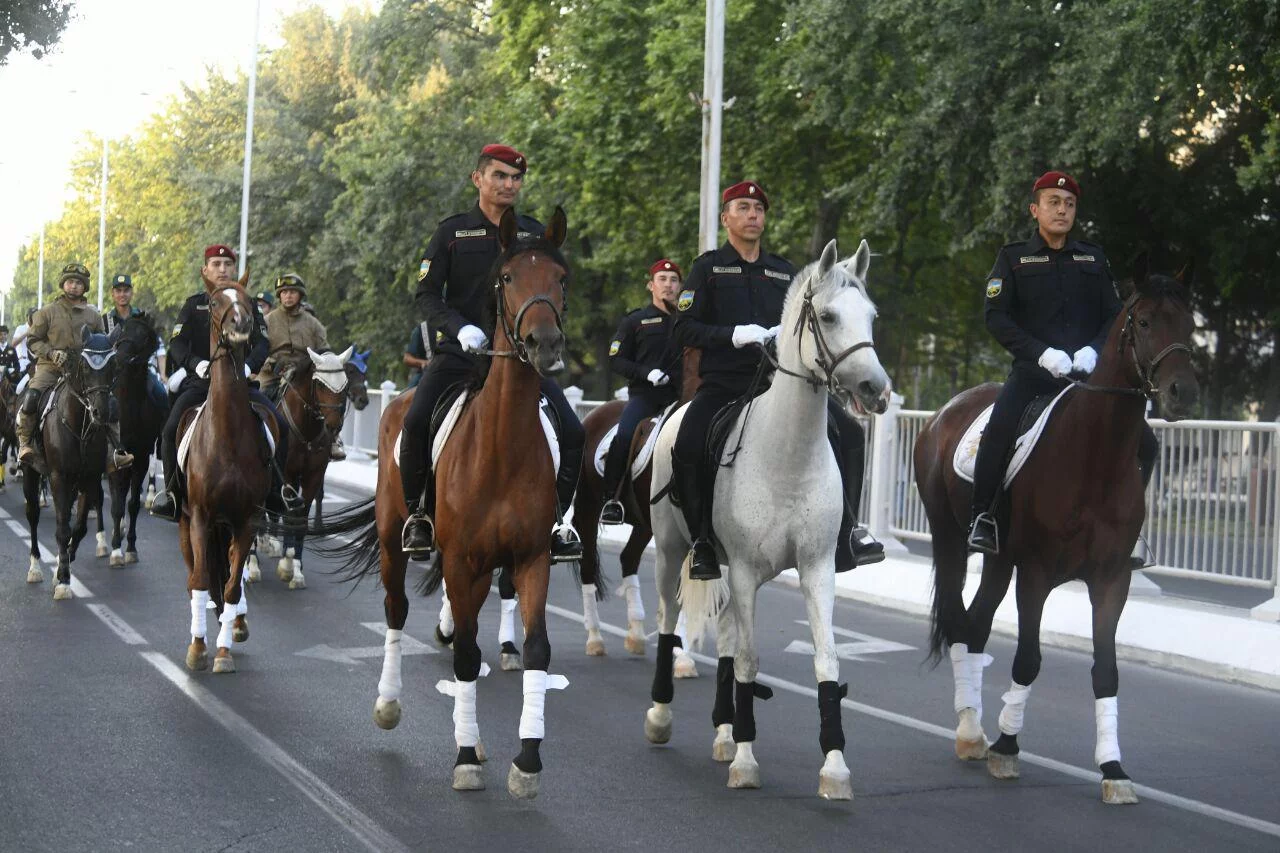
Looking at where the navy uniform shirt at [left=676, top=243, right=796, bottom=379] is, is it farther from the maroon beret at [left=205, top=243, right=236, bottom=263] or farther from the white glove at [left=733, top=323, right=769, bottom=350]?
the maroon beret at [left=205, top=243, right=236, bottom=263]

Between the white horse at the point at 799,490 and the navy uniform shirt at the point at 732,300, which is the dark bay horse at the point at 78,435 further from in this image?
the white horse at the point at 799,490

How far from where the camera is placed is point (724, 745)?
798cm

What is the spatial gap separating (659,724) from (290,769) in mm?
1877

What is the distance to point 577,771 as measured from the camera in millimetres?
7699

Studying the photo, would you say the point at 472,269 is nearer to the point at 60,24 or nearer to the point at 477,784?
the point at 477,784

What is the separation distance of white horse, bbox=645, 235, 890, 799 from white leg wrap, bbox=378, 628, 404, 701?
1.67 meters

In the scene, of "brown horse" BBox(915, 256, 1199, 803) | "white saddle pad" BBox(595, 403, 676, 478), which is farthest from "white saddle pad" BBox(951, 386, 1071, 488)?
"white saddle pad" BBox(595, 403, 676, 478)

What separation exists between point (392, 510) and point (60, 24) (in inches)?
771

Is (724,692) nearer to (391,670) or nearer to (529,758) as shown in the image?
(529,758)

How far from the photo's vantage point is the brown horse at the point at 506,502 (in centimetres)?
701

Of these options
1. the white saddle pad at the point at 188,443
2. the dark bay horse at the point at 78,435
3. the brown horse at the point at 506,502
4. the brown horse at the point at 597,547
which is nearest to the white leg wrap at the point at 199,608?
the white saddle pad at the point at 188,443

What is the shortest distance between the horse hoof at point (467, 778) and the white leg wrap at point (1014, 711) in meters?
2.54

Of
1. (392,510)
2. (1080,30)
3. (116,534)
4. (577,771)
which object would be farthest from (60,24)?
(577,771)

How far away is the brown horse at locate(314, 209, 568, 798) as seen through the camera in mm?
7008
